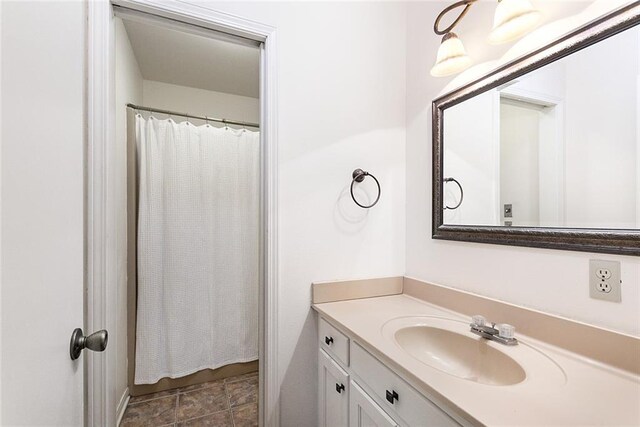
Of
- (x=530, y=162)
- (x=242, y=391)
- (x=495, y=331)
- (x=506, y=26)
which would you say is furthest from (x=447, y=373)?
(x=242, y=391)

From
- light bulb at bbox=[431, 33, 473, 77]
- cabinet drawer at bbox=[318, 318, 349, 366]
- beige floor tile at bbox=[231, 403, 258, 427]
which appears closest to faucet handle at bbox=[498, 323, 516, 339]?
cabinet drawer at bbox=[318, 318, 349, 366]

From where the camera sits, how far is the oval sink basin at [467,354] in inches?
31.1

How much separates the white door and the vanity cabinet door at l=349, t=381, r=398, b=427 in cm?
81

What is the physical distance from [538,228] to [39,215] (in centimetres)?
135

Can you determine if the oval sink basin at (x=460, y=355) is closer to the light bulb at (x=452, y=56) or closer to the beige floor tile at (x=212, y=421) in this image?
the light bulb at (x=452, y=56)

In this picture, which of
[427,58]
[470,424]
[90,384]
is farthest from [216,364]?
[427,58]

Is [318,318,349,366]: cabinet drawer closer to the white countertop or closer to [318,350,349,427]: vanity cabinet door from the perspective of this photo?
[318,350,349,427]: vanity cabinet door

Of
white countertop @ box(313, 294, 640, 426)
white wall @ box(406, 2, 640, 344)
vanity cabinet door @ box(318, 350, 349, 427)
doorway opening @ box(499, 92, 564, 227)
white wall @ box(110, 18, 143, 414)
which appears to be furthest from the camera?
white wall @ box(110, 18, 143, 414)

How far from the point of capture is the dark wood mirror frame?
2.54 feet

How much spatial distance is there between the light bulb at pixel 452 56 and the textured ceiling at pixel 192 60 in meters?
1.24

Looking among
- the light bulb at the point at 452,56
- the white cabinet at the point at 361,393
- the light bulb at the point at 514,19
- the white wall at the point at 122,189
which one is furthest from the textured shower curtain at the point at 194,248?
the light bulb at the point at 514,19

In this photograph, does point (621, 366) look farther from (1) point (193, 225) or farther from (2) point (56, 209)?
(1) point (193, 225)

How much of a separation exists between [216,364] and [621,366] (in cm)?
222

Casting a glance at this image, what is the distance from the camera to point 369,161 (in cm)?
151
